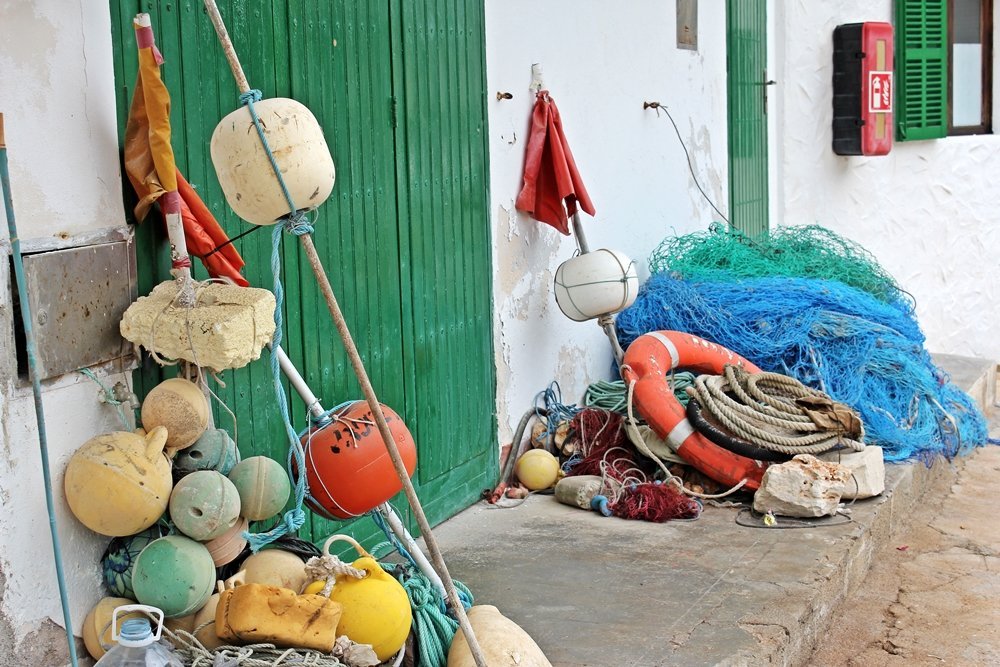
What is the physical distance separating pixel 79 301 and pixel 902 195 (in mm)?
9624

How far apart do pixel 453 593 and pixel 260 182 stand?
4.13 ft

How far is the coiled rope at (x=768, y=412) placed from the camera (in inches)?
219

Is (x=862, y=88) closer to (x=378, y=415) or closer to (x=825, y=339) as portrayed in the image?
(x=825, y=339)

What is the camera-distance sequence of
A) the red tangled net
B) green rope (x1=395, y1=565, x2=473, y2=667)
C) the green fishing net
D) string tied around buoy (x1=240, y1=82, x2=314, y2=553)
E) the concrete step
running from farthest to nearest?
1. the green fishing net
2. the red tangled net
3. the concrete step
4. green rope (x1=395, y1=565, x2=473, y2=667)
5. string tied around buoy (x1=240, y1=82, x2=314, y2=553)

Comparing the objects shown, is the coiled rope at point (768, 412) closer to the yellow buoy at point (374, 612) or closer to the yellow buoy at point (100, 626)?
the yellow buoy at point (374, 612)

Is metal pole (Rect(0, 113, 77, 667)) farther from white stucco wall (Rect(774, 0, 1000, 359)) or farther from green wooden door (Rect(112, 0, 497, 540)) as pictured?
white stucco wall (Rect(774, 0, 1000, 359))

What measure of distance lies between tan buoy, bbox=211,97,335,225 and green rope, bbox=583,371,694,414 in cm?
326

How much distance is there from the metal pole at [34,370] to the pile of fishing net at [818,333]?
436 centimetres

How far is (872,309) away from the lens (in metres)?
Answer: 6.99

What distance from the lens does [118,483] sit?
2979 millimetres

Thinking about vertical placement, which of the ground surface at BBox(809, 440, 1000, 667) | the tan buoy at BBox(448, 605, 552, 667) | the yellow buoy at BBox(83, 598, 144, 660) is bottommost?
the ground surface at BBox(809, 440, 1000, 667)

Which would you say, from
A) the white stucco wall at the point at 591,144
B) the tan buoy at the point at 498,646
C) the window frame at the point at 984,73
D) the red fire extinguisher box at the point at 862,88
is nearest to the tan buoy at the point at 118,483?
the tan buoy at the point at 498,646

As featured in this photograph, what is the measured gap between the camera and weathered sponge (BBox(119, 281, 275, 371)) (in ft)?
10.2

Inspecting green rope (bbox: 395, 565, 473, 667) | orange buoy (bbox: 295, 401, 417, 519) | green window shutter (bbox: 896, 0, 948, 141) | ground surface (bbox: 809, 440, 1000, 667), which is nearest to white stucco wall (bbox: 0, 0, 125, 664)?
orange buoy (bbox: 295, 401, 417, 519)
